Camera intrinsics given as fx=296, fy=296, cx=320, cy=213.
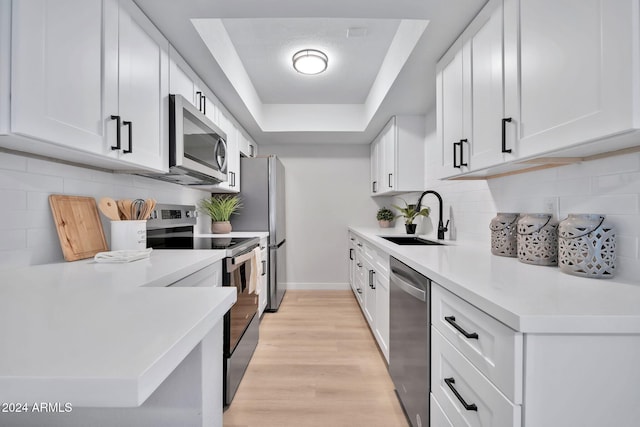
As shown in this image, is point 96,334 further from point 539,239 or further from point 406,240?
point 406,240

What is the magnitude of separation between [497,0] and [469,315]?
1.36 meters

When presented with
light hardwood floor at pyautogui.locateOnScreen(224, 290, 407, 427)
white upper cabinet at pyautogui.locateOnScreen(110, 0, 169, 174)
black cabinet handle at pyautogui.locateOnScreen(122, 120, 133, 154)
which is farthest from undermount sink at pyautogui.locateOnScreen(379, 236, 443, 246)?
black cabinet handle at pyautogui.locateOnScreen(122, 120, 133, 154)

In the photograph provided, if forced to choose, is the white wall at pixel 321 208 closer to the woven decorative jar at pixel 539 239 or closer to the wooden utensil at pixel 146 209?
the wooden utensil at pixel 146 209

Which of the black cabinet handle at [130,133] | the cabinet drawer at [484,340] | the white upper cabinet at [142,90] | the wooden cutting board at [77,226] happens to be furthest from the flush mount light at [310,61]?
the cabinet drawer at [484,340]

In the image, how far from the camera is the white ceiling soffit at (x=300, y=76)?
204 centimetres

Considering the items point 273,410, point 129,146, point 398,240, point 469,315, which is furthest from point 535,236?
point 129,146

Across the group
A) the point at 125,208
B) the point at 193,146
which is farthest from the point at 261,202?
the point at 125,208

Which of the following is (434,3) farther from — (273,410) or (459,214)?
(273,410)

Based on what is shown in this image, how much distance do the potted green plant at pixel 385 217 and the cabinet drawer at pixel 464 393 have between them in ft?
9.18

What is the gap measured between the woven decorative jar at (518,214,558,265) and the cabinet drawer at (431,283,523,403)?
1.56 feet

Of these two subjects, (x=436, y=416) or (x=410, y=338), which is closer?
(x=436, y=416)

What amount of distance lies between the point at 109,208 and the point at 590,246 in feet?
6.55

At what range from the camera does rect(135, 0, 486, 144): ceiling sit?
149 cm

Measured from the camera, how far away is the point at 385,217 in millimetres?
3947
